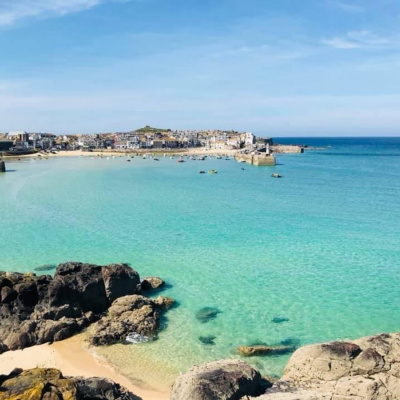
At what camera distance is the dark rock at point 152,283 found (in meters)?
24.0

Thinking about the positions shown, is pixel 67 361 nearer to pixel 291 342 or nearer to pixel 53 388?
pixel 53 388

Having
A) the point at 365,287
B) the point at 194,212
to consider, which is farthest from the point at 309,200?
the point at 365,287

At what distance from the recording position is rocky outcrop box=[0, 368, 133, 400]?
10.9 m

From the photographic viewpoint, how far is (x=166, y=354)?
678 inches

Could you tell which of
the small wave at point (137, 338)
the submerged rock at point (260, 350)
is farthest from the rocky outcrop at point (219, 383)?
the small wave at point (137, 338)

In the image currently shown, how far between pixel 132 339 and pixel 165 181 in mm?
64336

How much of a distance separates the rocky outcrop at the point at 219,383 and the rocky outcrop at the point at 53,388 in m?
1.96

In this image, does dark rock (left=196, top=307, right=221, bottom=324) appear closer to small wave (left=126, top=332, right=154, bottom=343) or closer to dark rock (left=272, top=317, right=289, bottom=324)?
dark rock (left=272, top=317, right=289, bottom=324)

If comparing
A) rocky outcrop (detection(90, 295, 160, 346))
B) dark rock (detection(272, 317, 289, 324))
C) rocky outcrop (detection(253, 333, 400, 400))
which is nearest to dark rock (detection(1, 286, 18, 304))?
rocky outcrop (detection(90, 295, 160, 346))

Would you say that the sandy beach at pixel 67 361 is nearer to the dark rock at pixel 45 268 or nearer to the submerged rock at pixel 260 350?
the submerged rock at pixel 260 350

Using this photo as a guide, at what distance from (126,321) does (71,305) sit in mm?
3054

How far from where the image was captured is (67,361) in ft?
54.7

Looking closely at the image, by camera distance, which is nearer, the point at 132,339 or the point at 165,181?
the point at 132,339

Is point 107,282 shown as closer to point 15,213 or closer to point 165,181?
point 15,213
